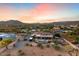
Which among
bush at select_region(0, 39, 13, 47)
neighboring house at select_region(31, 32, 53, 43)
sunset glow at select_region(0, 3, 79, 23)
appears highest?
sunset glow at select_region(0, 3, 79, 23)

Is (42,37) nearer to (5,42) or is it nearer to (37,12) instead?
(37,12)

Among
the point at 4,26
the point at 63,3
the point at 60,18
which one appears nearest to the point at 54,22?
the point at 60,18

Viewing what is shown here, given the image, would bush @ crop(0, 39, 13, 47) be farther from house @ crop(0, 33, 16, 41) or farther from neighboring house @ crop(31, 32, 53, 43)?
neighboring house @ crop(31, 32, 53, 43)

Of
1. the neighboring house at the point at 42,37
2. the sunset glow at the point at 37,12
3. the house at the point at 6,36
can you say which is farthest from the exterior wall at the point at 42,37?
the house at the point at 6,36

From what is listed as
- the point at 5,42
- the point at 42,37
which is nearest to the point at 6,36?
the point at 5,42

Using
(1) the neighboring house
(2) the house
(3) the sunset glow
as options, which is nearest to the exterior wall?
(1) the neighboring house

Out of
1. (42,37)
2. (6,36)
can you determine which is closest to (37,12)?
(42,37)

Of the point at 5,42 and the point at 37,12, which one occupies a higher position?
the point at 37,12

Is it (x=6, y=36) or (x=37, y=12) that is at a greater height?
(x=37, y=12)

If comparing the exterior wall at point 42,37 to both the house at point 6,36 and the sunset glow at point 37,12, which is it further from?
the house at point 6,36
